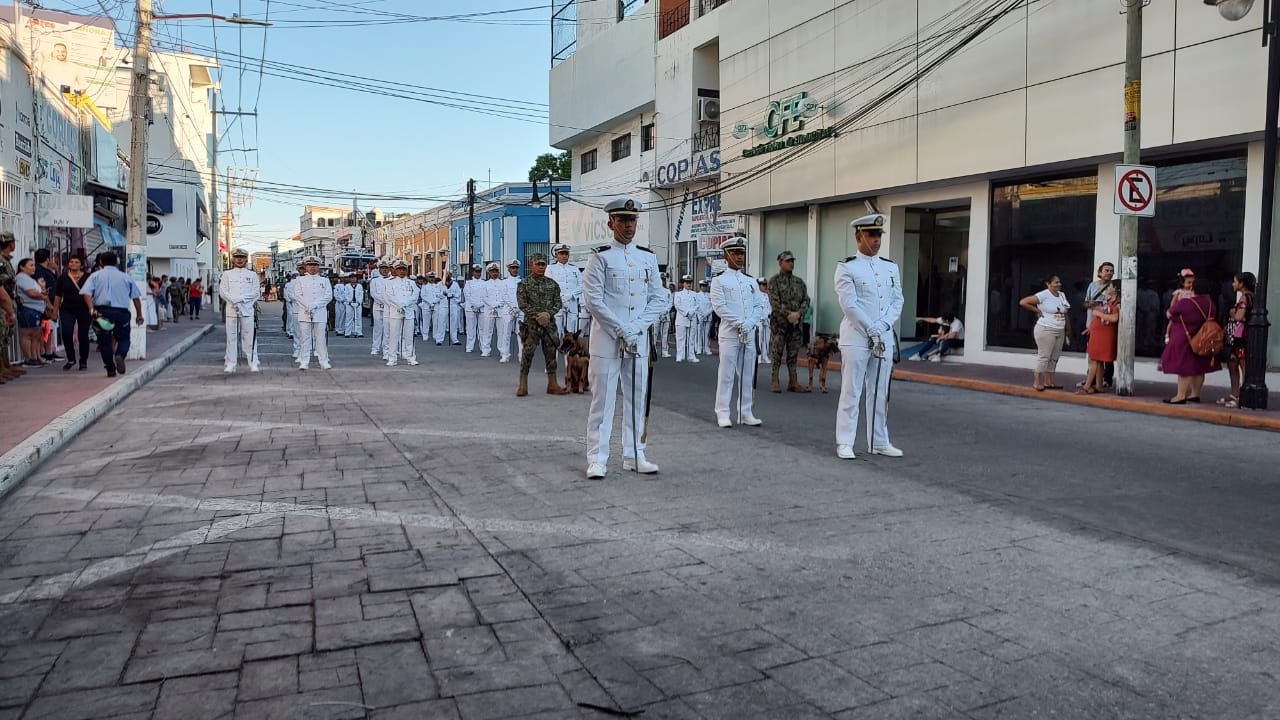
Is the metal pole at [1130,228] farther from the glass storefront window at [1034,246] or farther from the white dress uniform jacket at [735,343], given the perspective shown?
the white dress uniform jacket at [735,343]

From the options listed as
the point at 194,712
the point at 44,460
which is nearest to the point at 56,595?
the point at 194,712

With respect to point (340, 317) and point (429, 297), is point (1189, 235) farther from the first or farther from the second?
point (340, 317)

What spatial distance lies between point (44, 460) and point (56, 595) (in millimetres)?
4129

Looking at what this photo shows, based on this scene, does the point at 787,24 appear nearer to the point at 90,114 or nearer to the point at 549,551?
the point at 90,114

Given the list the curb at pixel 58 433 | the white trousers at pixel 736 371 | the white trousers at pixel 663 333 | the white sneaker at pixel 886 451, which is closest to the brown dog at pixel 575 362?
the white trousers at pixel 736 371

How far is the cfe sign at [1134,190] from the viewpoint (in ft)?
41.3

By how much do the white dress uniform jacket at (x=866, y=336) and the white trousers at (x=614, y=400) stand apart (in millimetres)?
1824

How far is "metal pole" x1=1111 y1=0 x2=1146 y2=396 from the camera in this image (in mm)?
13148

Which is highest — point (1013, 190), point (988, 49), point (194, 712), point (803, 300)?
point (988, 49)

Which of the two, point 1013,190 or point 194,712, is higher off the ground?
point 1013,190

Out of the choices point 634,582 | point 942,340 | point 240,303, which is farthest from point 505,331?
point 634,582

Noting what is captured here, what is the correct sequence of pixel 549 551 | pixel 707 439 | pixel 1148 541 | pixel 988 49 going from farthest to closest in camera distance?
pixel 988 49 < pixel 707 439 < pixel 1148 541 < pixel 549 551

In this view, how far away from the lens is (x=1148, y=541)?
17.7ft

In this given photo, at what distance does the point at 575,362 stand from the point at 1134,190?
25.3 feet
